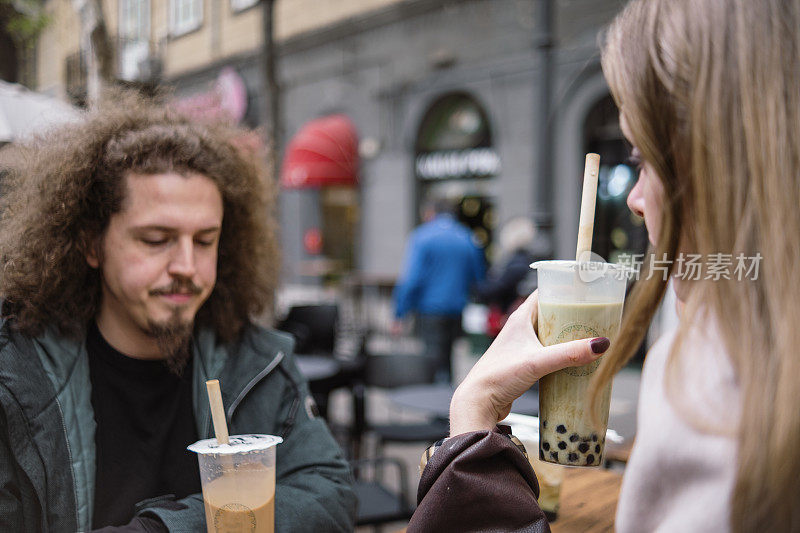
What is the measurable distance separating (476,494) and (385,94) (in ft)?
36.7

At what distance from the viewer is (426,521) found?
4.05ft

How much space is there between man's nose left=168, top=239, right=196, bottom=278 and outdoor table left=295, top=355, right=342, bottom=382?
293 cm

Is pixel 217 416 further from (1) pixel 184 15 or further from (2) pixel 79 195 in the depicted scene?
(1) pixel 184 15

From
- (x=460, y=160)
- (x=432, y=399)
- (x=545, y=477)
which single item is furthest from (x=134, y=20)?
(x=545, y=477)

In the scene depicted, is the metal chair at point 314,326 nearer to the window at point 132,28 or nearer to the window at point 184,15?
the window at point 132,28

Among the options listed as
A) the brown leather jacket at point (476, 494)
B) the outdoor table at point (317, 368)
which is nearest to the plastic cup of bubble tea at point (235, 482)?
the brown leather jacket at point (476, 494)

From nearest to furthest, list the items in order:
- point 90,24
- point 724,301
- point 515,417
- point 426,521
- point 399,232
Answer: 1. point 724,301
2. point 426,521
3. point 515,417
4. point 90,24
5. point 399,232

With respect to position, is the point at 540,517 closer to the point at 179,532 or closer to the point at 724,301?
the point at 724,301

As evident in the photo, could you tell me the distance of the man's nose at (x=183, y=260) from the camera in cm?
191

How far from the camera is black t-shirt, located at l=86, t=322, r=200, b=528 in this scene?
184cm

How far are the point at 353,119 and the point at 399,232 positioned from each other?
250 centimetres

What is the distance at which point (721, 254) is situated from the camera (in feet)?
3.16

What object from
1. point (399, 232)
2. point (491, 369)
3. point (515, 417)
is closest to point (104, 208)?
point (491, 369)

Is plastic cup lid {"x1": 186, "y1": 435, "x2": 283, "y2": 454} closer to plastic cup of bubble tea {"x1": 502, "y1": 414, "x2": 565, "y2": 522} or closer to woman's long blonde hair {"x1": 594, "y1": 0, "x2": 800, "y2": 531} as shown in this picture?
plastic cup of bubble tea {"x1": 502, "y1": 414, "x2": 565, "y2": 522}
